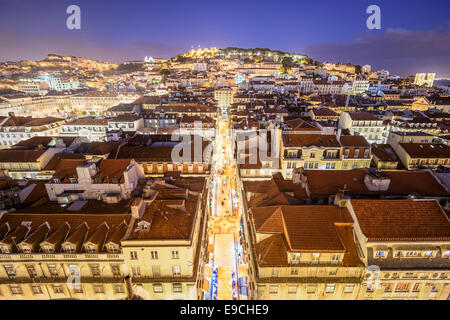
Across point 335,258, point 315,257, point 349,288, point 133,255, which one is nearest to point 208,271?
point 133,255

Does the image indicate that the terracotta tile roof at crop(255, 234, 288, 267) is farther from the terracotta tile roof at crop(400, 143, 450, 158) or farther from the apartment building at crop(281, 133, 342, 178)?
the terracotta tile roof at crop(400, 143, 450, 158)

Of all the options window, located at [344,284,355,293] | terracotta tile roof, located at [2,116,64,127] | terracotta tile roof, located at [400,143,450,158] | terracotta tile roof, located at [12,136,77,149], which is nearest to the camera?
window, located at [344,284,355,293]

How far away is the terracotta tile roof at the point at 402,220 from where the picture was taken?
91.6 ft

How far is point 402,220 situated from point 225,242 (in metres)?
29.3

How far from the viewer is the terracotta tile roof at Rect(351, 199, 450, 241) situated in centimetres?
2791

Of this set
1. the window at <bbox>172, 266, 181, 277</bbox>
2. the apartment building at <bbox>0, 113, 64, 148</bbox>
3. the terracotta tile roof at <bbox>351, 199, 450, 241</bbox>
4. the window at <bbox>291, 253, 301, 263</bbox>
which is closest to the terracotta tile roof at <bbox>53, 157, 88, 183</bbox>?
the window at <bbox>172, 266, 181, 277</bbox>

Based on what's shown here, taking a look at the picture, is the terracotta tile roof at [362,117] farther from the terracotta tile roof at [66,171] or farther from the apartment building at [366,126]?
the terracotta tile roof at [66,171]

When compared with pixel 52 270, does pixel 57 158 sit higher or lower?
higher

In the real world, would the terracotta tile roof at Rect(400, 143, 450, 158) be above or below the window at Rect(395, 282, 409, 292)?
above

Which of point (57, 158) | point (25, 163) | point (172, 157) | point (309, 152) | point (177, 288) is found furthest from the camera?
point (57, 158)

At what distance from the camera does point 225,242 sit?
46875mm

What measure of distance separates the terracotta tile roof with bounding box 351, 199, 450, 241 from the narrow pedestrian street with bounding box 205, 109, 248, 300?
20.7 meters

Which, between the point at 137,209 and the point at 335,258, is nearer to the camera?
the point at 335,258

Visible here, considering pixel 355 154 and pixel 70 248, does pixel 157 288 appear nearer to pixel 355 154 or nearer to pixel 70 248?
pixel 70 248
